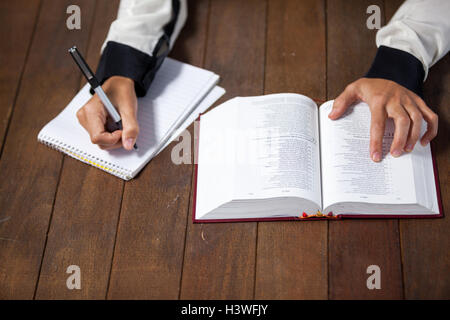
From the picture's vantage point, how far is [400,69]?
106cm

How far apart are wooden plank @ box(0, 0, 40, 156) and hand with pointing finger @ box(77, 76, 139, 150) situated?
30cm

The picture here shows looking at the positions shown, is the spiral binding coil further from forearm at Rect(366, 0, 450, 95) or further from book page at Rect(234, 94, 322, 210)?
forearm at Rect(366, 0, 450, 95)

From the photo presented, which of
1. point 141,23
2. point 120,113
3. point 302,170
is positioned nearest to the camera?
point 302,170

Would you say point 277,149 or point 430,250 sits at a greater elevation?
point 277,149

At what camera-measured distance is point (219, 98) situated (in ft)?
3.90

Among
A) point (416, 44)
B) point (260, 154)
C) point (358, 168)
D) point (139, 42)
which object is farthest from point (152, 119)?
point (416, 44)

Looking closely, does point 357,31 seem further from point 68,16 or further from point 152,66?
point 68,16

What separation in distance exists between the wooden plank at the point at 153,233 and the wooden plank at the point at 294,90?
0.19 m

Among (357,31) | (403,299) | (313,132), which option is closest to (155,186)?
(313,132)

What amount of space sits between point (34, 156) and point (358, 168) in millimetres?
796
